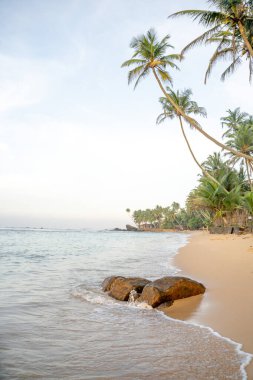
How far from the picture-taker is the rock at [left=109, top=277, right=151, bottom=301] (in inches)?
288

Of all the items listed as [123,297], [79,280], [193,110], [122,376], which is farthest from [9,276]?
[193,110]

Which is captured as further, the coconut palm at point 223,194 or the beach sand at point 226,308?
the coconut palm at point 223,194

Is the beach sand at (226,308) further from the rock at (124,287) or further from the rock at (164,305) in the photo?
the rock at (124,287)

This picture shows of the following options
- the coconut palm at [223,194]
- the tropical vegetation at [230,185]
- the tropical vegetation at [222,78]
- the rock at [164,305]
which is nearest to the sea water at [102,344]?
the rock at [164,305]

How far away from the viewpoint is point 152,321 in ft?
17.9

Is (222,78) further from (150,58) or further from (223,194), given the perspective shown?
(223,194)

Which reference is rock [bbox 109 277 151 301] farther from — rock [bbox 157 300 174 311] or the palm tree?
the palm tree

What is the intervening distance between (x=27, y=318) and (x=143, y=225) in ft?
471

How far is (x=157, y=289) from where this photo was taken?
266 inches

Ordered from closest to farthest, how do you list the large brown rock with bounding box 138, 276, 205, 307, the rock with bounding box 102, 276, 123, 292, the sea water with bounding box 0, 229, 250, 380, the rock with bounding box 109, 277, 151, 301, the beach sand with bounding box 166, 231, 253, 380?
1. the sea water with bounding box 0, 229, 250, 380
2. the beach sand with bounding box 166, 231, 253, 380
3. the large brown rock with bounding box 138, 276, 205, 307
4. the rock with bounding box 109, 277, 151, 301
5. the rock with bounding box 102, 276, 123, 292

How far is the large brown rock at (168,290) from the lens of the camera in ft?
21.7

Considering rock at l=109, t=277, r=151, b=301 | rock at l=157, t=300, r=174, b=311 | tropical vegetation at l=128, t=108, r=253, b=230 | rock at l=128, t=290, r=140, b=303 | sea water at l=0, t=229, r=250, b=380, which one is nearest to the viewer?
sea water at l=0, t=229, r=250, b=380

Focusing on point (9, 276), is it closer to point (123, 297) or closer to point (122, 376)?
point (123, 297)

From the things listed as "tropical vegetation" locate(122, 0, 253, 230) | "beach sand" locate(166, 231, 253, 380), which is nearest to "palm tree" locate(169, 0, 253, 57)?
"tropical vegetation" locate(122, 0, 253, 230)
